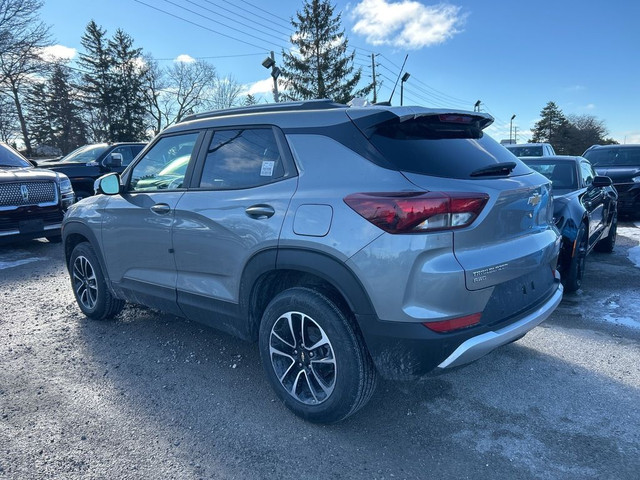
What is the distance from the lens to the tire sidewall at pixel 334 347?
2.33m

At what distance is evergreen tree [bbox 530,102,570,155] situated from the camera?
6075 cm

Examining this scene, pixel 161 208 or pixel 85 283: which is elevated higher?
pixel 161 208

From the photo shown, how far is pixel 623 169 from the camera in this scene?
10.4m

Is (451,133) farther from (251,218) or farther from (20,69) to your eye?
(20,69)

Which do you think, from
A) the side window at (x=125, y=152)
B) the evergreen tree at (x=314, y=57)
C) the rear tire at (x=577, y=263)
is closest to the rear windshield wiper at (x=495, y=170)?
the rear tire at (x=577, y=263)

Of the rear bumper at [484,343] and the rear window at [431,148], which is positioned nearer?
the rear bumper at [484,343]

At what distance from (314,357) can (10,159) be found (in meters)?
8.40

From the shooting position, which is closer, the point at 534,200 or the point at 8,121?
the point at 534,200

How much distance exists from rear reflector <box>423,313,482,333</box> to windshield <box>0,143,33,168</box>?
28.6ft

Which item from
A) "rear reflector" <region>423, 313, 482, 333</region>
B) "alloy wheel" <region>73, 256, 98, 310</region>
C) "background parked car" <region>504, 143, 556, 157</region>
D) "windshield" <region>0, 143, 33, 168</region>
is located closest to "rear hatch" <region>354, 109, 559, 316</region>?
"rear reflector" <region>423, 313, 482, 333</region>

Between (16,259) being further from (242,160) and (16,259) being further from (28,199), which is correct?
(242,160)

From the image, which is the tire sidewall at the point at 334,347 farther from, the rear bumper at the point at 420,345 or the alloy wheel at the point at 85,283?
the alloy wheel at the point at 85,283

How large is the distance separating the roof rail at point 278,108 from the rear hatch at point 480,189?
17.6 inches

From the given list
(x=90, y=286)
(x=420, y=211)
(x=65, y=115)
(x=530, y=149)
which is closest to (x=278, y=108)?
(x=420, y=211)
